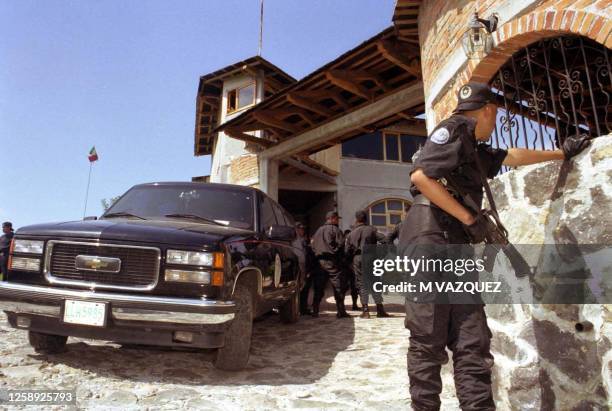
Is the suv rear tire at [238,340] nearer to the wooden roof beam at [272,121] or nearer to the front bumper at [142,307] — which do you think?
the front bumper at [142,307]

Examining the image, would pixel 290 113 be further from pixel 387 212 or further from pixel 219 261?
pixel 387 212

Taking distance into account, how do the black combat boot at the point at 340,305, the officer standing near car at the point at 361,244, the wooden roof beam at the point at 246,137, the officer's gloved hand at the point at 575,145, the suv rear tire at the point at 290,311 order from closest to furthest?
the officer's gloved hand at the point at 575,145
the suv rear tire at the point at 290,311
the black combat boot at the point at 340,305
the officer standing near car at the point at 361,244
the wooden roof beam at the point at 246,137

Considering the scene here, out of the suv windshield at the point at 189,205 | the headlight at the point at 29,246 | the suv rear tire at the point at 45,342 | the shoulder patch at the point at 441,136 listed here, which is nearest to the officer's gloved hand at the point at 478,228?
the shoulder patch at the point at 441,136

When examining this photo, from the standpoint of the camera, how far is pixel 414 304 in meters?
1.94

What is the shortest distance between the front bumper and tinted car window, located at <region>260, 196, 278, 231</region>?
55.5 inches

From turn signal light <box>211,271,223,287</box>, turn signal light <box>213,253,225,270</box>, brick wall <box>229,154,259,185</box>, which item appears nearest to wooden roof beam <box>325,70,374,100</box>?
brick wall <box>229,154,259,185</box>

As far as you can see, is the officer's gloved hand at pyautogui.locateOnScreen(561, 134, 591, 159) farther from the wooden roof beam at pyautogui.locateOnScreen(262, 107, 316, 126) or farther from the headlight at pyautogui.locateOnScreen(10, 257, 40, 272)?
the wooden roof beam at pyautogui.locateOnScreen(262, 107, 316, 126)

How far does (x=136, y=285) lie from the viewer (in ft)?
9.16

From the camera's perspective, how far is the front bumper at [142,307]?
263 centimetres

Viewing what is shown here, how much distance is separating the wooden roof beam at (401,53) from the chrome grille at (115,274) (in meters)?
5.36

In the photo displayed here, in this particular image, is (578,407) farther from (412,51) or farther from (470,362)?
(412,51)

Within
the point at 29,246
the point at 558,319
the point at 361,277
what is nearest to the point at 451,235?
the point at 558,319

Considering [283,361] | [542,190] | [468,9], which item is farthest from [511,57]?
[283,361]

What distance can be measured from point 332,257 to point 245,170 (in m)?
6.63
